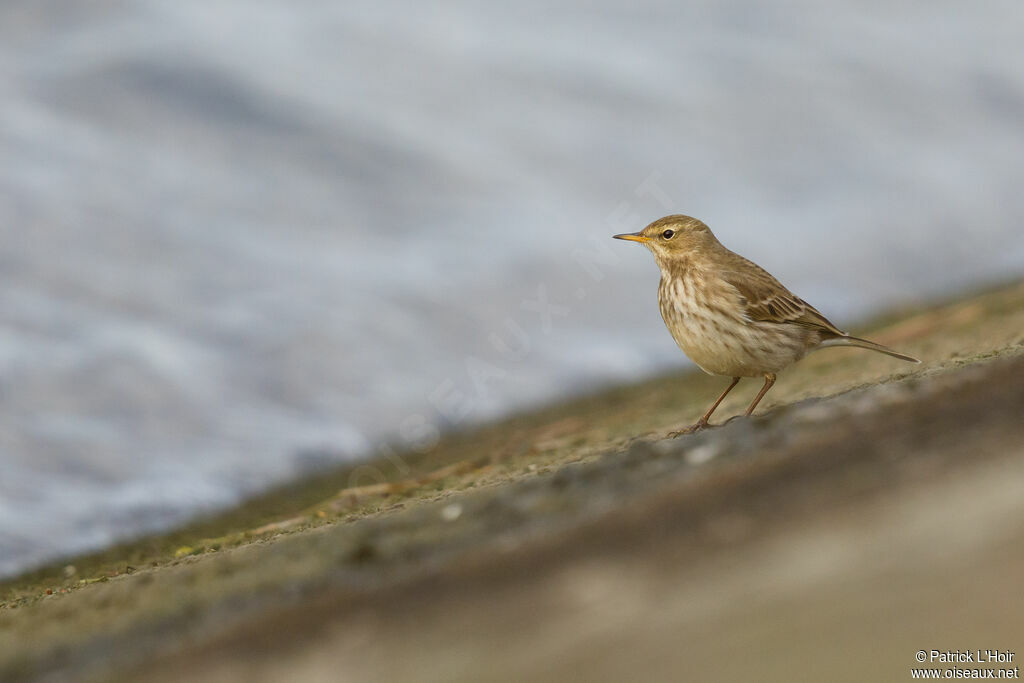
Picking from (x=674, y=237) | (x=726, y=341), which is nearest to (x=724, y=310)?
(x=726, y=341)

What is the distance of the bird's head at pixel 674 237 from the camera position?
7691 mm

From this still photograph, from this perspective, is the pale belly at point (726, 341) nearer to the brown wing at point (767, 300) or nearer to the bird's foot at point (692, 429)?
the brown wing at point (767, 300)

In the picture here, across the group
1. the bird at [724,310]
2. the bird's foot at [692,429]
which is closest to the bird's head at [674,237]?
the bird at [724,310]

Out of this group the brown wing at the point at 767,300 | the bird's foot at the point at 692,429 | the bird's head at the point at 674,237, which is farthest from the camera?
the bird's head at the point at 674,237

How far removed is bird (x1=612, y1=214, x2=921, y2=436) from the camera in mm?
7285

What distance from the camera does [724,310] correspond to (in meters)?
7.31

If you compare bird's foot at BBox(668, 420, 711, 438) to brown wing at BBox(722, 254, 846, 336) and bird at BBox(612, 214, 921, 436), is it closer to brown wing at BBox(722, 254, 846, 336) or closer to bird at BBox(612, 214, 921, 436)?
bird at BBox(612, 214, 921, 436)

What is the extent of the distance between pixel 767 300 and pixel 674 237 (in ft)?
2.36

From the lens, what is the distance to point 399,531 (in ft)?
18.5

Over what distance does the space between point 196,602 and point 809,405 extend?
11.1ft

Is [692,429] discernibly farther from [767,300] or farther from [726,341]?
[767,300]

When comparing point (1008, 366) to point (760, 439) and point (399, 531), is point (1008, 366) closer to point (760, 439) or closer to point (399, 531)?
point (760, 439)

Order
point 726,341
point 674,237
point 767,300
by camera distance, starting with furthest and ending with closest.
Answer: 1. point 674,237
2. point 767,300
3. point 726,341

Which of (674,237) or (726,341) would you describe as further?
(674,237)
